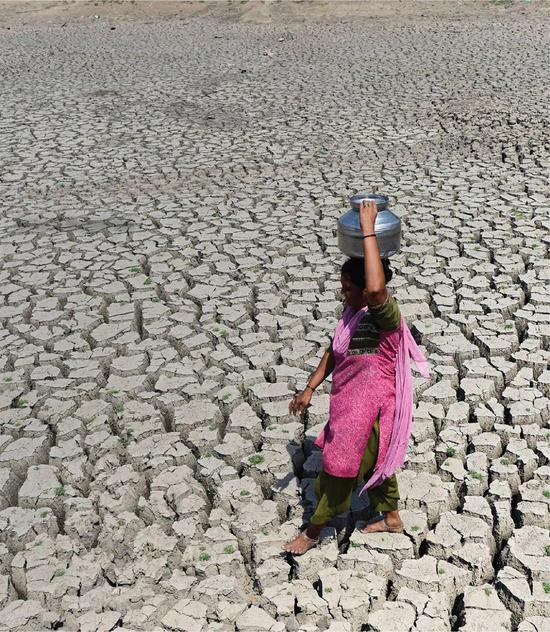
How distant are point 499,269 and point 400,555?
8.15ft

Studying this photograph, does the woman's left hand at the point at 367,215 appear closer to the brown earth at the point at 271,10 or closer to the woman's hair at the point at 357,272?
the woman's hair at the point at 357,272

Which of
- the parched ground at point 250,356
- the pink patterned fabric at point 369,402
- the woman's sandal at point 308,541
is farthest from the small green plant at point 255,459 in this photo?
the pink patterned fabric at point 369,402

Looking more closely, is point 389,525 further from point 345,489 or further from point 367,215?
point 367,215

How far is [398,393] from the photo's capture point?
2.50 m

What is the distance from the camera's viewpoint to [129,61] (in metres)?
12.1

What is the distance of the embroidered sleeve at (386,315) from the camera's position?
2338 millimetres

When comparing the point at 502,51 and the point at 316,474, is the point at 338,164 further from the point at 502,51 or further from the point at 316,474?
the point at 502,51

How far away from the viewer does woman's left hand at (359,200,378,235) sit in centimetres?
229

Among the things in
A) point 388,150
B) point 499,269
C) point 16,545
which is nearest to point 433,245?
point 499,269

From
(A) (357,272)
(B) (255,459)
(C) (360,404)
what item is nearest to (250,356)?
(B) (255,459)

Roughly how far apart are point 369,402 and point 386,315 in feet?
0.99

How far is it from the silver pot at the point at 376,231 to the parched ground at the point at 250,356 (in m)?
1.01

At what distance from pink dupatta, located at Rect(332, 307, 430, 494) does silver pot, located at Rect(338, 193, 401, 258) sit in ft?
0.64

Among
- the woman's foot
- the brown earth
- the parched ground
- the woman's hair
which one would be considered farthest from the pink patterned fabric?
the brown earth
